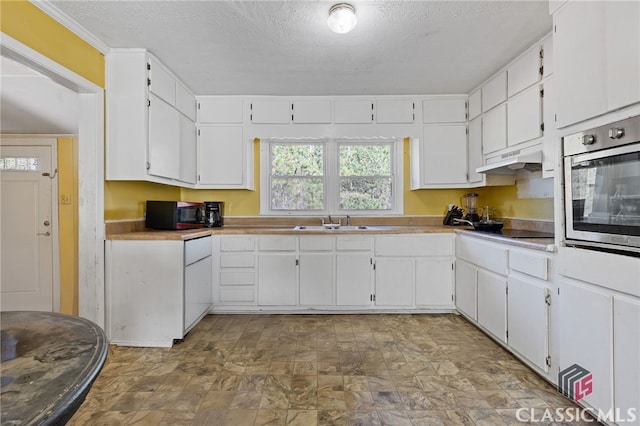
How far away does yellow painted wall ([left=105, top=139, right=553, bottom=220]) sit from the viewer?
281 cm

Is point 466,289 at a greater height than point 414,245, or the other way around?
point 414,245

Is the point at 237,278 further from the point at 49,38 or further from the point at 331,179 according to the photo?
the point at 49,38

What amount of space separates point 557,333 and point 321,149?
113 inches

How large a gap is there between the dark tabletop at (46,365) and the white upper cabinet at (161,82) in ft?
7.08

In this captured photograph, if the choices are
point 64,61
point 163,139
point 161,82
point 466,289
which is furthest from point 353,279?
point 64,61

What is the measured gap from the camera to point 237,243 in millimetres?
3102

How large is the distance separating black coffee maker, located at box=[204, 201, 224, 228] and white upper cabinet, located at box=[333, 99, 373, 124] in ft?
5.56

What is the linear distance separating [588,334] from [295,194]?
115 inches

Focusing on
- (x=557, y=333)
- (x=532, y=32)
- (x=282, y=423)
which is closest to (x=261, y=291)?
(x=282, y=423)

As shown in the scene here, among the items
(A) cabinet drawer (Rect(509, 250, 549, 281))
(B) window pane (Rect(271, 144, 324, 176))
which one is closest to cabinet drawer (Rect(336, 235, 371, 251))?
(B) window pane (Rect(271, 144, 324, 176))

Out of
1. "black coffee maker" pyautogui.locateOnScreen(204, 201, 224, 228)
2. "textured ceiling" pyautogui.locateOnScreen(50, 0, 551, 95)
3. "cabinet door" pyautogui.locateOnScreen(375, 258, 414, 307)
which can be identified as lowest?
"cabinet door" pyautogui.locateOnScreen(375, 258, 414, 307)

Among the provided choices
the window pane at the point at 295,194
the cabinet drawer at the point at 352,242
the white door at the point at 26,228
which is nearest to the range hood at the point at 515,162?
the cabinet drawer at the point at 352,242

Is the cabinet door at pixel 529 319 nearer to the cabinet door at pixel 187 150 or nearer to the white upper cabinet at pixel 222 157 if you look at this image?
the white upper cabinet at pixel 222 157

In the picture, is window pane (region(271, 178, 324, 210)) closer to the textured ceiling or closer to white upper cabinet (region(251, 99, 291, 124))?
white upper cabinet (region(251, 99, 291, 124))
